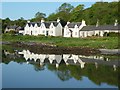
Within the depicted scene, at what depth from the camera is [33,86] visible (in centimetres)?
1994

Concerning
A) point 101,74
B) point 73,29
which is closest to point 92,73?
point 101,74

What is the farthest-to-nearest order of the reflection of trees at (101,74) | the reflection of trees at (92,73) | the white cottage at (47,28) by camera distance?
the white cottage at (47,28)
the reflection of trees at (92,73)
the reflection of trees at (101,74)

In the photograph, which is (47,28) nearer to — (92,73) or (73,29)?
(73,29)

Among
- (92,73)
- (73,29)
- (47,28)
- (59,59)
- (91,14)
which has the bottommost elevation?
(92,73)

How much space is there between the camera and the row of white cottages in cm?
6566

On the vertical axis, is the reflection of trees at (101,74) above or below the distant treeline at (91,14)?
below

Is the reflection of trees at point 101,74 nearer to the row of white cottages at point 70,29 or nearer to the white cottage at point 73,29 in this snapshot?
the row of white cottages at point 70,29

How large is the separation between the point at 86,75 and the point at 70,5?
103 metres

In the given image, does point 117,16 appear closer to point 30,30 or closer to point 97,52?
point 30,30

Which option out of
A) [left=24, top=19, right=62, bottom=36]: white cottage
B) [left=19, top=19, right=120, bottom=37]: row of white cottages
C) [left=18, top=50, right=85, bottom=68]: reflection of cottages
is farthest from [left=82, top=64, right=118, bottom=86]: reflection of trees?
[left=24, top=19, right=62, bottom=36]: white cottage

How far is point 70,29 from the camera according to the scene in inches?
2928

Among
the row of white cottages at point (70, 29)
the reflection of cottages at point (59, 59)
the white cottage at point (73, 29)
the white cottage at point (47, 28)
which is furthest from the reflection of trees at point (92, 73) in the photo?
the white cottage at point (47, 28)

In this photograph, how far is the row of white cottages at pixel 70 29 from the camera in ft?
215

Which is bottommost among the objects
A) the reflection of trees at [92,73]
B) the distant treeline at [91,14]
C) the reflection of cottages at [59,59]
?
the reflection of trees at [92,73]
